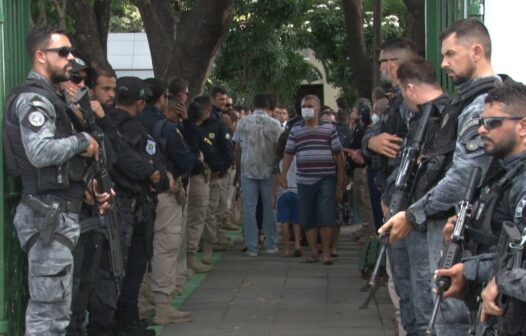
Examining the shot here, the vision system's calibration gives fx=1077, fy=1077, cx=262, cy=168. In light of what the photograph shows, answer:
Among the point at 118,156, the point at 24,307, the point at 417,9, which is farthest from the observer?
the point at 417,9

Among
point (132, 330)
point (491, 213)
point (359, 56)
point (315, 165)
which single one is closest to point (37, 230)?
point (132, 330)

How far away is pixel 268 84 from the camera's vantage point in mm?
27875

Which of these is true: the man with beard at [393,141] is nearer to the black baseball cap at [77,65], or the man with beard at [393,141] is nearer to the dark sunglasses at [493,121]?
the black baseball cap at [77,65]

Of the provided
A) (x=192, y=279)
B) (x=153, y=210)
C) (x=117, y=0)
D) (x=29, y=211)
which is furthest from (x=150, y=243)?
(x=117, y=0)

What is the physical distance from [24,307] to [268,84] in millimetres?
20774

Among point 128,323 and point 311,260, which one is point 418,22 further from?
point 128,323

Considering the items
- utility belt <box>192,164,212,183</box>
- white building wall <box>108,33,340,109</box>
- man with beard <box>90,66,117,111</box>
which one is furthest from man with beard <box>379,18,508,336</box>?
white building wall <box>108,33,340,109</box>

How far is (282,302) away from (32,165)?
15.0 ft

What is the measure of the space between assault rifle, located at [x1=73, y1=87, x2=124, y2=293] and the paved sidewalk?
175cm

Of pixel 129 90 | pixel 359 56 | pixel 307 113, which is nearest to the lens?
pixel 129 90

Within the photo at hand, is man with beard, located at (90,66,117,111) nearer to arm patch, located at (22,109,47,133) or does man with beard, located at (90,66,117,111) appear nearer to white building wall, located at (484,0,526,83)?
arm patch, located at (22,109,47,133)

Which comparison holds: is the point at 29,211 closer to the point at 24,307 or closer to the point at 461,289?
the point at 24,307

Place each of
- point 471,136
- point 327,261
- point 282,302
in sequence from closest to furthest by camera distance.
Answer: point 471,136 → point 282,302 → point 327,261

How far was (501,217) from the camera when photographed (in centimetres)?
511
